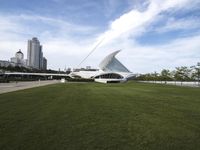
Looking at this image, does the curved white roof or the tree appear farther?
the curved white roof

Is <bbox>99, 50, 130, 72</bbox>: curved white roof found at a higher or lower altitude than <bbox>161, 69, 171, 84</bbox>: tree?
higher

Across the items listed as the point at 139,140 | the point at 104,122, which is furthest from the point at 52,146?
the point at 104,122

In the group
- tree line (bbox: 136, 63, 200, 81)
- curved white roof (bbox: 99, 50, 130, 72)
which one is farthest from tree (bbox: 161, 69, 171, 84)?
curved white roof (bbox: 99, 50, 130, 72)

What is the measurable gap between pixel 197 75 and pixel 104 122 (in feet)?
189

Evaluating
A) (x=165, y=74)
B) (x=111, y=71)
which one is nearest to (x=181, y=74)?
(x=165, y=74)

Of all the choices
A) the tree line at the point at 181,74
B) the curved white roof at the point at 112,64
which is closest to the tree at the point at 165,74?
the tree line at the point at 181,74

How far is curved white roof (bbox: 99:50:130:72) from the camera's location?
9328 cm

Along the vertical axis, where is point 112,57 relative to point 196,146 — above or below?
above

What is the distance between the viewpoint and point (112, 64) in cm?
9719

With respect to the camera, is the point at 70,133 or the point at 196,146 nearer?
the point at 196,146

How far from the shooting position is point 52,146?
514cm

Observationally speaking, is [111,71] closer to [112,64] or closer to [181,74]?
[112,64]

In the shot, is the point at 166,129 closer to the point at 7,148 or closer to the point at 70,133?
the point at 70,133

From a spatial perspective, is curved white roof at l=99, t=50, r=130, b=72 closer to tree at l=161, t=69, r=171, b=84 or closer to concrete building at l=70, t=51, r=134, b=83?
concrete building at l=70, t=51, r=134, b=83
